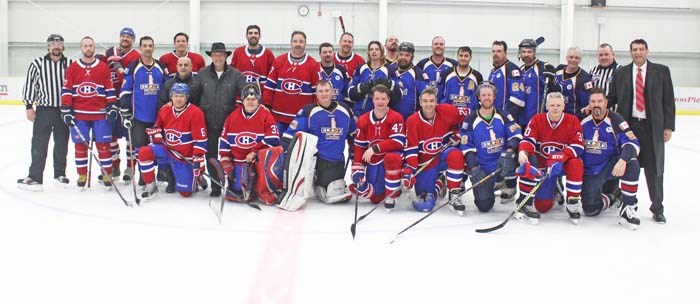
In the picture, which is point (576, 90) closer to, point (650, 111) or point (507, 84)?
point (507, 84)

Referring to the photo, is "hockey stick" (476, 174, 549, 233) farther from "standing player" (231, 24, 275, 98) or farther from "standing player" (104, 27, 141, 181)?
"standing player" (104, 27, 141, 181)

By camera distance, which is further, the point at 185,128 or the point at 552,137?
the point at 185,128

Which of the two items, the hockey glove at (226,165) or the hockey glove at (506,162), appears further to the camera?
the hockey glove at (226,165)

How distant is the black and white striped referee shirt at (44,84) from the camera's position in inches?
173

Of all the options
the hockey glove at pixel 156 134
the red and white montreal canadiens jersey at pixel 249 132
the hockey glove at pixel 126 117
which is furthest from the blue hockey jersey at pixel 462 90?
the hockey glove at pixel 126 117

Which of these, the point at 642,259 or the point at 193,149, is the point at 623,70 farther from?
the point at 193,149

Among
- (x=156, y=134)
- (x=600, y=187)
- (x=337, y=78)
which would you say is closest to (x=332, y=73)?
(x=337, y=78)

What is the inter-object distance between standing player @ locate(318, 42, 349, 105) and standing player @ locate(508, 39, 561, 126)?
126cm

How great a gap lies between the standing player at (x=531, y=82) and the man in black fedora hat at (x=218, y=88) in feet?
6.66

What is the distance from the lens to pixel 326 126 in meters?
4.16

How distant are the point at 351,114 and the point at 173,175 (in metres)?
1.41

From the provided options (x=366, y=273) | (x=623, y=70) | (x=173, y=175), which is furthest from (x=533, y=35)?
(x=366, y=273)

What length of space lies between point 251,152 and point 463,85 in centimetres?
160

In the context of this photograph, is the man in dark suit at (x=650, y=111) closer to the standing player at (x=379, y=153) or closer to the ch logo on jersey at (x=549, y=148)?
the ch logo on jersey at (x=549, y=148)
